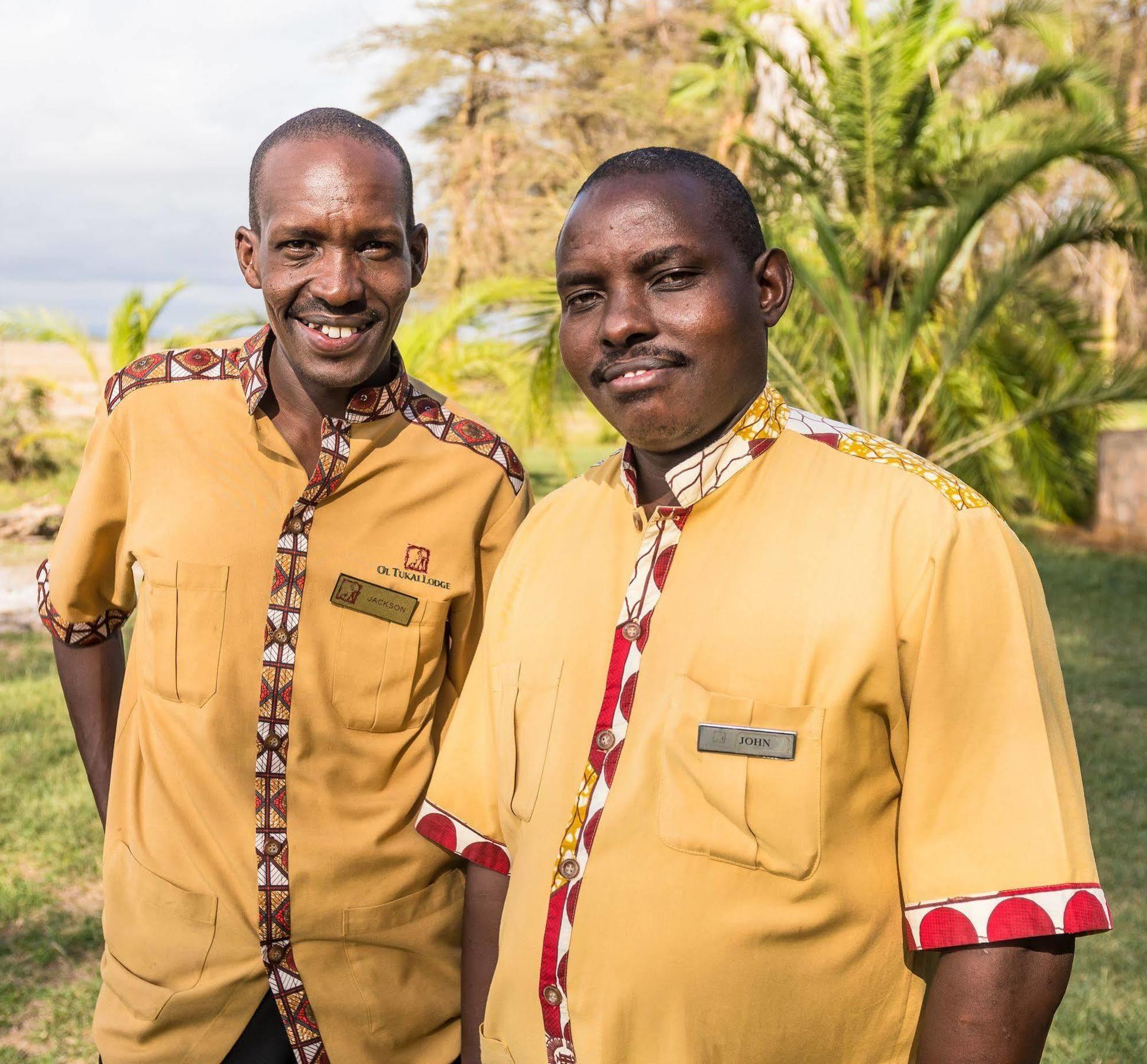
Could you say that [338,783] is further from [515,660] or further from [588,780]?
[588,780]

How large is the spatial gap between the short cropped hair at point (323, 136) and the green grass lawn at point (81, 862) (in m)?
2.82

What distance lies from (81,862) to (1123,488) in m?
11.0

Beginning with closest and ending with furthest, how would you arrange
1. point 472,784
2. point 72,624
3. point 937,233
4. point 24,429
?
point 472,784 < point 72,624 < point 937,233 < point 24,429

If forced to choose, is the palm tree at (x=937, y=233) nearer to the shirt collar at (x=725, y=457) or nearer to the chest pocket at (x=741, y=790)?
the shirt collar at (x=725, y=457)

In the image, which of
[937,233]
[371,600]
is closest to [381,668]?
[371,600]

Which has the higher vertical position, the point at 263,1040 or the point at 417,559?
the point at 417,559

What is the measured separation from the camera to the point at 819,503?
1600 millimetres

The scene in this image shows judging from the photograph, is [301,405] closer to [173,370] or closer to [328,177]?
[173,370]

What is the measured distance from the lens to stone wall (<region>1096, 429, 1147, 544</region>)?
1215 centimetres

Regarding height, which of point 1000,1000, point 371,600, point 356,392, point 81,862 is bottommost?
point 81,862

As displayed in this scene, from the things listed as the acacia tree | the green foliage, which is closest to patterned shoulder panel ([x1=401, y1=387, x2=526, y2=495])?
the green foliage

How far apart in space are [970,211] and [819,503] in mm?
6823

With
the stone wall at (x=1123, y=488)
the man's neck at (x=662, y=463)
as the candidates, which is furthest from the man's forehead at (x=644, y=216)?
the stone wall at (x=1123, y=488)

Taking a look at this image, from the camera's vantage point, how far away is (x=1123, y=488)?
1258 cm
